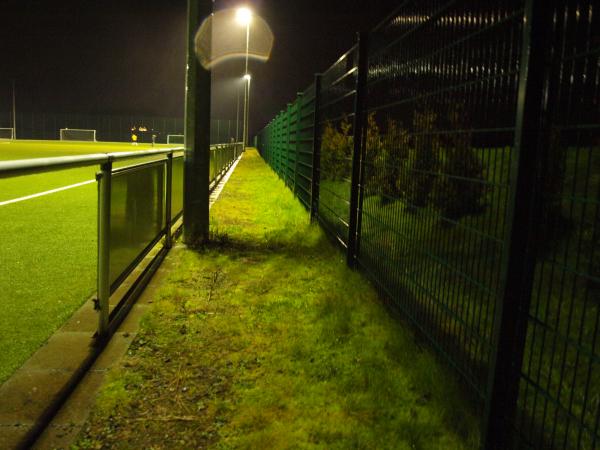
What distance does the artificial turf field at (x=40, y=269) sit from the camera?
3580 millimetres

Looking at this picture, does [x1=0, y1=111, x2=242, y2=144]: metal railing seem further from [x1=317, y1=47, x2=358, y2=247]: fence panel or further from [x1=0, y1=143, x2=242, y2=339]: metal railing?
[x1=0, y1=143, x2=242, y2=339]: metal railing

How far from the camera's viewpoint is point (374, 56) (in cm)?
477

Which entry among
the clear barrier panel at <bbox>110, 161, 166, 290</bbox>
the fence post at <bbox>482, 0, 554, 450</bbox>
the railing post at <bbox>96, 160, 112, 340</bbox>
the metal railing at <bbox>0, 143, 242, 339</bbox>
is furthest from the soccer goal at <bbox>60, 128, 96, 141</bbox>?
the fence post at <bbox>482, 0, 554, 450</bbox>

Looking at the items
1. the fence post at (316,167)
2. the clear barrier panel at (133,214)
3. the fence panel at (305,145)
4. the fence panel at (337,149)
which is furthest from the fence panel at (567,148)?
the fence panel at (305,145)

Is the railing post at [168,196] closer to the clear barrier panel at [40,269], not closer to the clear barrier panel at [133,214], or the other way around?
the clear barrier panel at [133,214]

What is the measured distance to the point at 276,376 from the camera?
312cm

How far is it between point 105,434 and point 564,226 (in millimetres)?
2145

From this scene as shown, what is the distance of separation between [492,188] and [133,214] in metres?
2.79

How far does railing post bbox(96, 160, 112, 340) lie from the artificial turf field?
392mm

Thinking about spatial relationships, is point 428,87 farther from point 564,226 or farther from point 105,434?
point 105,434

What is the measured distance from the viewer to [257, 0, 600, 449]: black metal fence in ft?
6.44

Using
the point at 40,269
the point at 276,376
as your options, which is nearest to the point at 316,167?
the point at 40,269

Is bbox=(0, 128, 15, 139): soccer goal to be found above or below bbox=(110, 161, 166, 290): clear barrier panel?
above

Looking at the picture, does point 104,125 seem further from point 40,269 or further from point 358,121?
point 358,121
